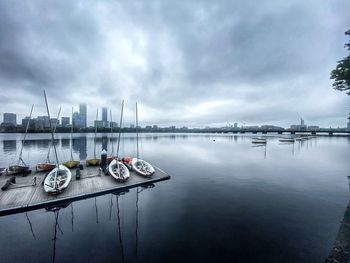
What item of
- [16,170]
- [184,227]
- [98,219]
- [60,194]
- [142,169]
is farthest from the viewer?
[142,169]

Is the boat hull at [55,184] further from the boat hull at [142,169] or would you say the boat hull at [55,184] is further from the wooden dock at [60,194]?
the boat hull at [142,169]

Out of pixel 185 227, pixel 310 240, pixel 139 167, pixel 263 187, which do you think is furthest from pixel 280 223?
pixel 139 167

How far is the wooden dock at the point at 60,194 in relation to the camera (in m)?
14.0

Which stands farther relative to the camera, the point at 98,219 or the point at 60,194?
the point at 60,194

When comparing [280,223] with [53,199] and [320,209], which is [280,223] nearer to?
[320,209]

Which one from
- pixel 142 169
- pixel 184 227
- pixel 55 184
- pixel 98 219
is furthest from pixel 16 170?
pixel 184 227

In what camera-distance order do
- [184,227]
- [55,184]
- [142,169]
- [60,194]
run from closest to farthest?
[184,227], [60,194], [55,184], [142,169]

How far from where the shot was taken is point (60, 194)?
15984mm

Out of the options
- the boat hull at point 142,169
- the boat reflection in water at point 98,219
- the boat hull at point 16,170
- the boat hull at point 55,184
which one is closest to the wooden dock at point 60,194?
the boat hull at point 55,184

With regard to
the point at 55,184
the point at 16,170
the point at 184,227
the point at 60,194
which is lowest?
the point at 184,227

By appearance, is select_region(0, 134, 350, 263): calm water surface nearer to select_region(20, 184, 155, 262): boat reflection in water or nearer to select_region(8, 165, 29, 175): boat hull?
select_region(20, 184, 155, 262): boat reflection in water

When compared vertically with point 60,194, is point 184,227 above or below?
below

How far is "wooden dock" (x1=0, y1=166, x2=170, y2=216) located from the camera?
1403 centimetres

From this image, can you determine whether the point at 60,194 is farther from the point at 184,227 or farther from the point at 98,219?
the point at 184,227
